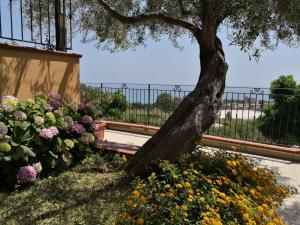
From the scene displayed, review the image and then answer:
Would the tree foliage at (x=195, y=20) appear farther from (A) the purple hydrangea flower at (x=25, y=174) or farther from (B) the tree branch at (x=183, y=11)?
(A) the purple hydrangea flower at (x=25, y=174)

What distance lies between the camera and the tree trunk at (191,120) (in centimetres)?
425

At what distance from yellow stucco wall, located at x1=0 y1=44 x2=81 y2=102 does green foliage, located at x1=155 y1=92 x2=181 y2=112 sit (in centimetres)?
377

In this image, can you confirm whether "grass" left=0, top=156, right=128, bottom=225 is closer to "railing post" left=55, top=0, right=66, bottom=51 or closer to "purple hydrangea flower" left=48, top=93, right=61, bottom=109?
"purple hydrangea flower" left=48, top=93, right=61, bottom=109

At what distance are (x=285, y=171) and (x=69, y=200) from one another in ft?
12.4

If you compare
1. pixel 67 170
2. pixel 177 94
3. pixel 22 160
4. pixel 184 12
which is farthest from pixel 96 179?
pixel 177 94

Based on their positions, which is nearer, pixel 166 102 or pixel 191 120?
pixel 191 120

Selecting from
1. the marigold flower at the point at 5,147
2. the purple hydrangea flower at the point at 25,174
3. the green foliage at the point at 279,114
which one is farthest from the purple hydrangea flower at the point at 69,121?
the green foliage at the point at 279,114

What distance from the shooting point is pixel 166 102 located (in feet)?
31.4

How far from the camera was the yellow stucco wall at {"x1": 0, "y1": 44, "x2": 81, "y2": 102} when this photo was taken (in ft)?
15.4

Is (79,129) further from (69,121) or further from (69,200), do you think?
(69,200)

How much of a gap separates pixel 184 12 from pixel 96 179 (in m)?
2.74

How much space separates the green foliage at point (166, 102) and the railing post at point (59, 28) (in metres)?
3.99

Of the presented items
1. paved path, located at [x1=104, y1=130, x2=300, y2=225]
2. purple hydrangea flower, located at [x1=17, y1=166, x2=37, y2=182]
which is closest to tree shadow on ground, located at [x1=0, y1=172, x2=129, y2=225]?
purple hydrangea flower, located at [x1=17, y1=166, x2=37, y2=182]

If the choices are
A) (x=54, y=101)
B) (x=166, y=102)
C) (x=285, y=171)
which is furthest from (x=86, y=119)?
(x=166, y=102)
